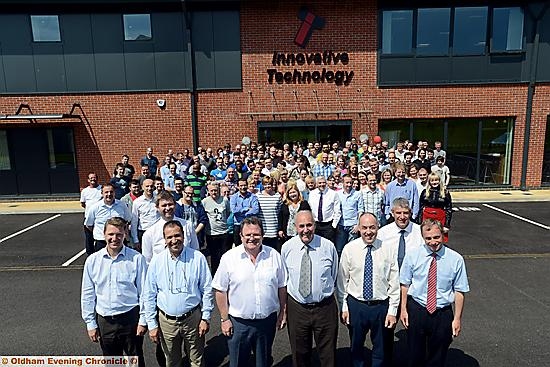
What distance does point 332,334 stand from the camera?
3.78 meters

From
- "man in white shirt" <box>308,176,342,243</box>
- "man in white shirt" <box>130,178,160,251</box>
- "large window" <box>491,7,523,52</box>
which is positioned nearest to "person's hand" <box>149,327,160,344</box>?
"man in white shirt" <box>130,178,160,251</box>

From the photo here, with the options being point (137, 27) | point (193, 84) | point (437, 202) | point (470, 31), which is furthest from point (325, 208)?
point (470, 31)

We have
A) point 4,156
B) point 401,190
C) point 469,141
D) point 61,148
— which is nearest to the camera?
point 401,190

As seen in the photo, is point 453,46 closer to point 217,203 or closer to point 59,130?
point 217,203

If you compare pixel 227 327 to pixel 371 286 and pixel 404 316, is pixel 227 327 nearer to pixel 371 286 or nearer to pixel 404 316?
pixel 371 286

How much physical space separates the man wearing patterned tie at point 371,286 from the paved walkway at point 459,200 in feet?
35.1

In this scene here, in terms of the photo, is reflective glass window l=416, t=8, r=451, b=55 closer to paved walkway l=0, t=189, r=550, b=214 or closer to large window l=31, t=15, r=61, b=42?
paved walkway l=0, t=189, r=550, b=214

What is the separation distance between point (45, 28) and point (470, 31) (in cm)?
1497

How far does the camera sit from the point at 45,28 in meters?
13.7

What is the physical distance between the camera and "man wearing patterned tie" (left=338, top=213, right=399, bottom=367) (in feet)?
12.3

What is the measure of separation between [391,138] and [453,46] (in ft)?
12.7

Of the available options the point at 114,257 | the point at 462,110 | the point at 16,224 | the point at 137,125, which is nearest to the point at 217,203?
the point at 114,257

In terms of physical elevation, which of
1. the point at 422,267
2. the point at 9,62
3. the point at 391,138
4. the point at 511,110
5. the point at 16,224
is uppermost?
the point at 9,62

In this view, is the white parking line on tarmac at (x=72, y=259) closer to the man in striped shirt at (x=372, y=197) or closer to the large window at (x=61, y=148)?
the man in striped shirt at (x=372, y=197)
